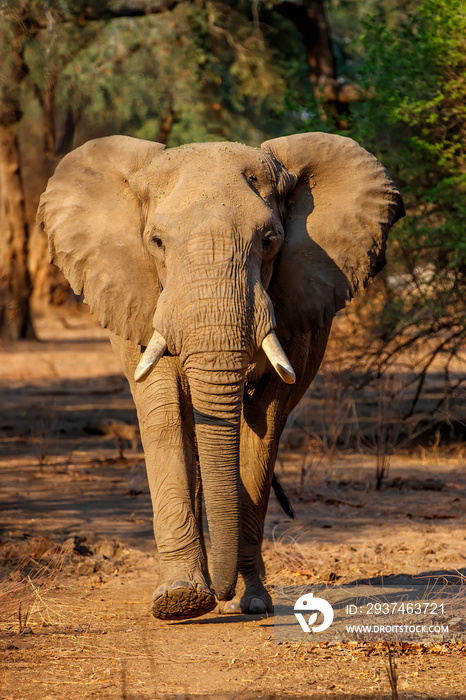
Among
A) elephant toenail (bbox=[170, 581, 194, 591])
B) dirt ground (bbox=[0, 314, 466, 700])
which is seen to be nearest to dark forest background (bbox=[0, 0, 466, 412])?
dirt ground (bbox=[0, 314, 466, 700])

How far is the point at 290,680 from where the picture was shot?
150 inches

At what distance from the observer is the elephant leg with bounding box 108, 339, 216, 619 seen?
4.38 meters

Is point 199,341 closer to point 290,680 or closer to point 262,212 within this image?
point 262,212

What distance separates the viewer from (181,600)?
4.07m

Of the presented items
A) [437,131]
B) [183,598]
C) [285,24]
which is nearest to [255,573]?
[183,598]

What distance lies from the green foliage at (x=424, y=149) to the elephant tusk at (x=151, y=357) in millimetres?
4773

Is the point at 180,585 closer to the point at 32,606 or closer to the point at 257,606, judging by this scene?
the point at 257,606

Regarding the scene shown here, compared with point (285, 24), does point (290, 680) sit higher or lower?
higher

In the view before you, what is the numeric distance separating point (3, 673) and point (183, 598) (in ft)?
2.53

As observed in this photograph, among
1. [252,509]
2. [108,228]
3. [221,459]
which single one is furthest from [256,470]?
[108,228]

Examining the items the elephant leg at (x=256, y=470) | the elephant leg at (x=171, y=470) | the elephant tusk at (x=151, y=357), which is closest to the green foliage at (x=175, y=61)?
the elephant leg at (x=256, y=470)

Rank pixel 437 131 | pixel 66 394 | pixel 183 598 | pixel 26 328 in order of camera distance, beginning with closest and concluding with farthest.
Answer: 1. pixel 183 598
2. pixel 437 131
3. pixel 66 394
4. pixel 26 328

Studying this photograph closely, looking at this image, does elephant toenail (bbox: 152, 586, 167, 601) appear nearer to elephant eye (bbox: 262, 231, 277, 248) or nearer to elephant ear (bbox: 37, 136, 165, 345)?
elephant ear (bbox: 37, 136, 165, 345)

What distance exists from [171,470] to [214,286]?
94cm
